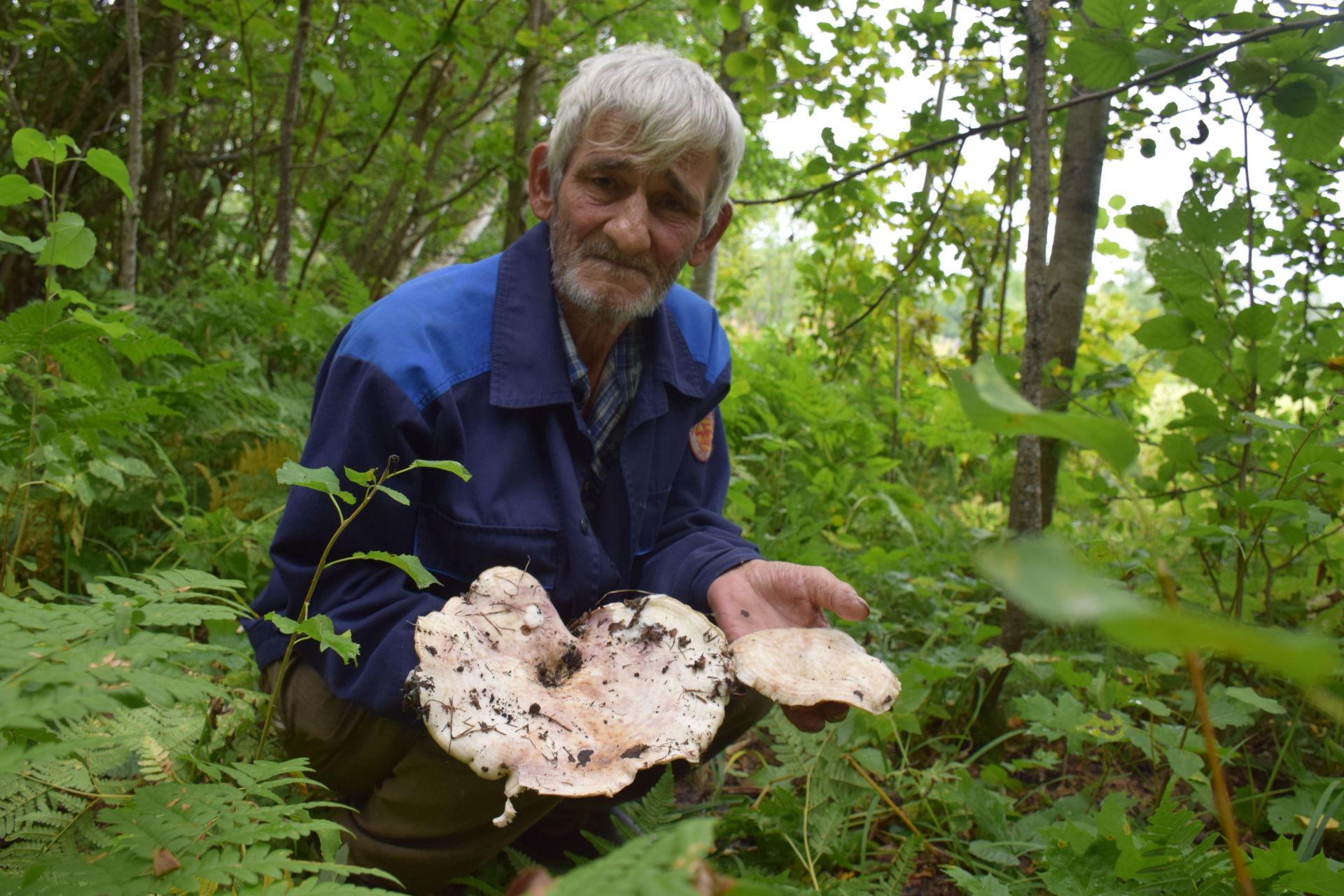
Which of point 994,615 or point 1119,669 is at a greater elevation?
point 1119,669

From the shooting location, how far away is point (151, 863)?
1.01 metres

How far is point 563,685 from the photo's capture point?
1.81m

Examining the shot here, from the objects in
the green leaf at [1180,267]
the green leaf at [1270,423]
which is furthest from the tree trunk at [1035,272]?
the green leaf at [1270,423]

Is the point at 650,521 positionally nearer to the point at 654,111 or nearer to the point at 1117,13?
the point at 654,111

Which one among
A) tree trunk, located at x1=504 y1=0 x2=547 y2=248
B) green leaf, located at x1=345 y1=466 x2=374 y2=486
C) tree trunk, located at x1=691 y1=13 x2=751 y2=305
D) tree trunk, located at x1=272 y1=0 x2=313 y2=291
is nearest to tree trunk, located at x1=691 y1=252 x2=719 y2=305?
tree trunk, located at x1=691 y1=13 x2=751 y2=305

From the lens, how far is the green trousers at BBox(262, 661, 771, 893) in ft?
6.22

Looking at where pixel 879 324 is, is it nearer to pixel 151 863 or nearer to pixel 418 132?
pixel 418 132

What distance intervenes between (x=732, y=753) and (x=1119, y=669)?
116cm

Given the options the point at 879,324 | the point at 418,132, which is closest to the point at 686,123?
the point at 418,132

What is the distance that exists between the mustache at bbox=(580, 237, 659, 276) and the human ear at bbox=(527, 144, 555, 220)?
317 millimetres

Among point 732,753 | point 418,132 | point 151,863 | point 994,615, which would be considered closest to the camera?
point 151,863

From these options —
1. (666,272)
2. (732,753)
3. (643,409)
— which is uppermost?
(666,272)

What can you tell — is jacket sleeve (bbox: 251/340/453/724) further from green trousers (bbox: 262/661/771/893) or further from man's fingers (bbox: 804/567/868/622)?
man's fingers (bbox: 804/567/868/622)

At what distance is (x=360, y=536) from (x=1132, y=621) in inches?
73.1
